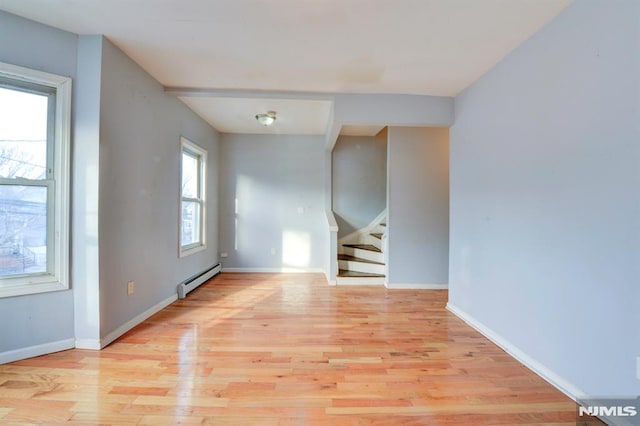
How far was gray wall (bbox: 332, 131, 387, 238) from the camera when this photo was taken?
16.3 ft

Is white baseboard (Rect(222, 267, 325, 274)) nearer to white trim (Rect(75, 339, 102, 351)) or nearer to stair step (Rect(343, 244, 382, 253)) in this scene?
stair step (Rect(343, 244, 382, 253))

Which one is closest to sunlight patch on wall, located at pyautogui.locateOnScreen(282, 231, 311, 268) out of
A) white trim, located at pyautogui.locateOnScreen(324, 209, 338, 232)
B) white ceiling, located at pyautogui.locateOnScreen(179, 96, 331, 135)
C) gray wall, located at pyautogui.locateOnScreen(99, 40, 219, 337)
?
white trim, located at pyautogui.locateOnScreen(324, 209, 338, 232)

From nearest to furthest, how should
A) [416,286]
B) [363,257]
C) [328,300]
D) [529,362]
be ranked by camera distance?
[529,362]
[328,300]
[416,286]
[363,257]

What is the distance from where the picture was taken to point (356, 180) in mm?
4992

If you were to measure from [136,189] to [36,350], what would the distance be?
1.39 meters

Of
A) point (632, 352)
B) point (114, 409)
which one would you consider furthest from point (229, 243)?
point (632, 352)

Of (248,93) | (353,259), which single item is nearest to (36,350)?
(248,93)

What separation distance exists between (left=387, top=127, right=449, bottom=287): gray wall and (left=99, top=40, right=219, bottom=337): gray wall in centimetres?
280

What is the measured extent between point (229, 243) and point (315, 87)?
310 cm

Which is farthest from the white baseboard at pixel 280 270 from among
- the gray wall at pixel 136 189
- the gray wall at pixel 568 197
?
the gray wall at pixel 568 197

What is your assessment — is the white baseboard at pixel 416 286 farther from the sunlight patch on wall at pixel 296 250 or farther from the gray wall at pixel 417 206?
the sunlight patch on wall at pixel 296 250

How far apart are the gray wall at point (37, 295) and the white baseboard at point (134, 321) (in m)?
0.24

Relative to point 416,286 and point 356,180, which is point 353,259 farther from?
point 356,180

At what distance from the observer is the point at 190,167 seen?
12.9 ft
